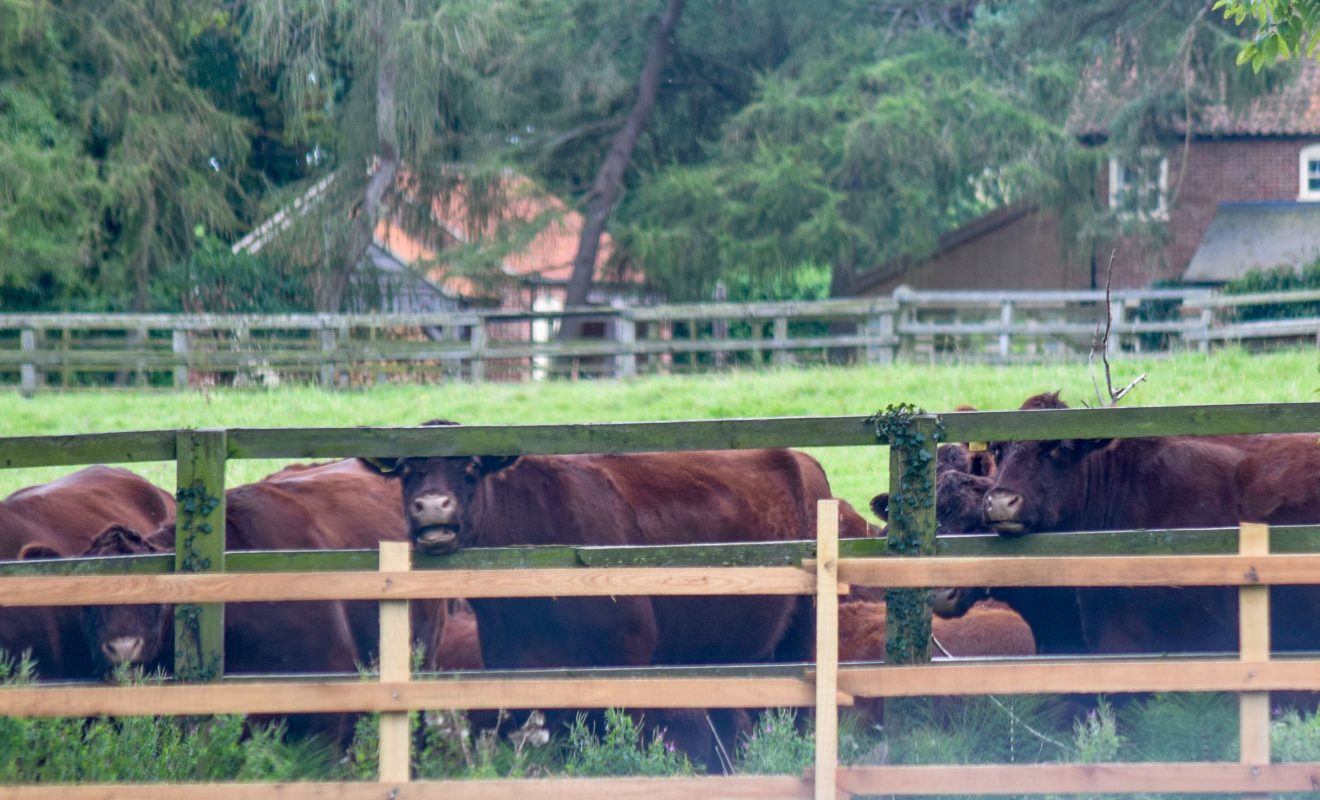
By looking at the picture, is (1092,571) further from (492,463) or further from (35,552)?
(35,552)

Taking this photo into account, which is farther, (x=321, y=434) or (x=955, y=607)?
(x=955, y=607)

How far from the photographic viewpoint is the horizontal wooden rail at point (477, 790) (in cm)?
530

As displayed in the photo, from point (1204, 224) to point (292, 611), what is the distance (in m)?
31.7

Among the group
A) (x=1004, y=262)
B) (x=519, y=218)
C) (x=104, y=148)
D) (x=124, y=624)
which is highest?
(x=104, y=148)

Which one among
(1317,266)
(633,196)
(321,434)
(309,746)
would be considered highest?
(633,196)

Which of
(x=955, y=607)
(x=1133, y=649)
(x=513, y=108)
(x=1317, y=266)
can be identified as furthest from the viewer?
(x=513, y=108)

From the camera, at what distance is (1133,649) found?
23.8 feet

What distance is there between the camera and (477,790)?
17.4 feet

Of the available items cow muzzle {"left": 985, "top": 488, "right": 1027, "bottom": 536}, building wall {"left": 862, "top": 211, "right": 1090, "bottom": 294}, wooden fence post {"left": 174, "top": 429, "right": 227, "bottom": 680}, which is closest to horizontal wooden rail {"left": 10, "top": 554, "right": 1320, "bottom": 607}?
wooden fence post {"left": 174, "top": 429, "right": 227, "bottom": 680}

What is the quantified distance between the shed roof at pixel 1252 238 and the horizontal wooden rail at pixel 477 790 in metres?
29.2

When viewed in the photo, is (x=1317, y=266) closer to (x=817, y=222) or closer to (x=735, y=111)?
(x=817, y=222)

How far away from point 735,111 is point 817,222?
5.45 meters

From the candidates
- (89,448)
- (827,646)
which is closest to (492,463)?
(89,448)

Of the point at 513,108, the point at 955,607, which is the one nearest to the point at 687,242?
the point at 513,108
